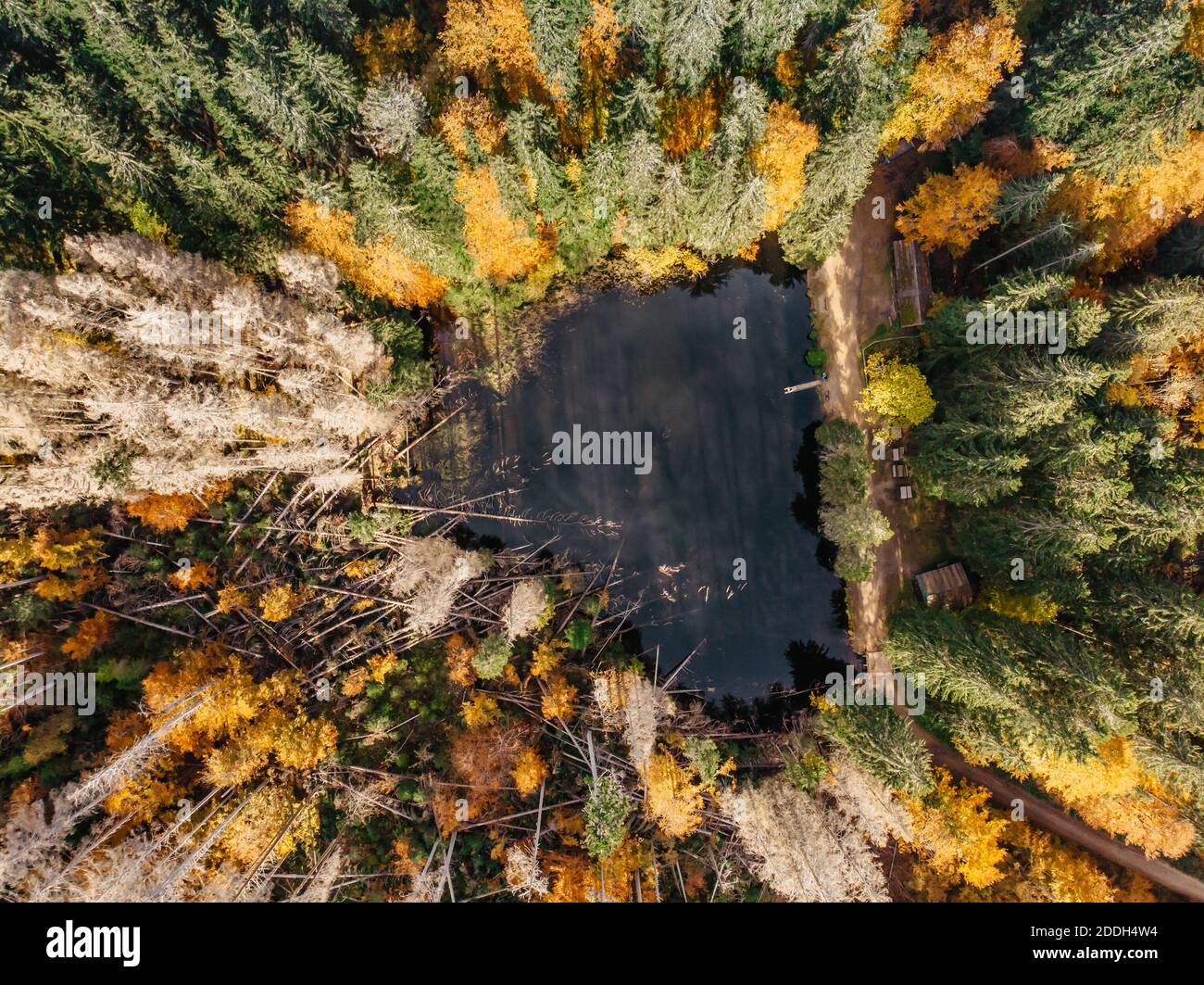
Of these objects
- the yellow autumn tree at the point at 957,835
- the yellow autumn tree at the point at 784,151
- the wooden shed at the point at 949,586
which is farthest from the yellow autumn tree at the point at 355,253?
the yellow autumn tree at the point at 957,835

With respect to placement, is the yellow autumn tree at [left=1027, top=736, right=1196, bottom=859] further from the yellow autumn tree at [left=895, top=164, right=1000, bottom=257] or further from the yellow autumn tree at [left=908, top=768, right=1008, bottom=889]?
the yellow autumn tree at [left=895, top=164, right=1000, bottom=257]

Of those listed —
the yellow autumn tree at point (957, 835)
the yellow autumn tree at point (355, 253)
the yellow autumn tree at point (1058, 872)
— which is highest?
the yellow autumn tree at point (355, 253)

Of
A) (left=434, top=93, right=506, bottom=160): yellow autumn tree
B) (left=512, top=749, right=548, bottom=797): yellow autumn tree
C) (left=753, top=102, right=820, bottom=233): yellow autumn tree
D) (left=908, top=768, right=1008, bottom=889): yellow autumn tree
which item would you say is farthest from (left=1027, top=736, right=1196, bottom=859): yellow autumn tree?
(left=434, top=93, right=506, bottom=160): yellow autumn tree

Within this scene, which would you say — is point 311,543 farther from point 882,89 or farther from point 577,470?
point 882,89

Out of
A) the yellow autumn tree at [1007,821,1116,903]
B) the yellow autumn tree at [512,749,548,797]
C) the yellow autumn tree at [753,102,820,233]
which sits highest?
the yellow autumn tree at [753,102,820,233]

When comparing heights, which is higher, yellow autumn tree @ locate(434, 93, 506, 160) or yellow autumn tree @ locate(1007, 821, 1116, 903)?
yellow autumn tree @ locate(434, 93, 506, 160)

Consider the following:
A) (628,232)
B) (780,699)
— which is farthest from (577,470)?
(780,699)

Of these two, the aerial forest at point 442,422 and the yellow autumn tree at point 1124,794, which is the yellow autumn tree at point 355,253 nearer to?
the aerial forest at point 442,422
